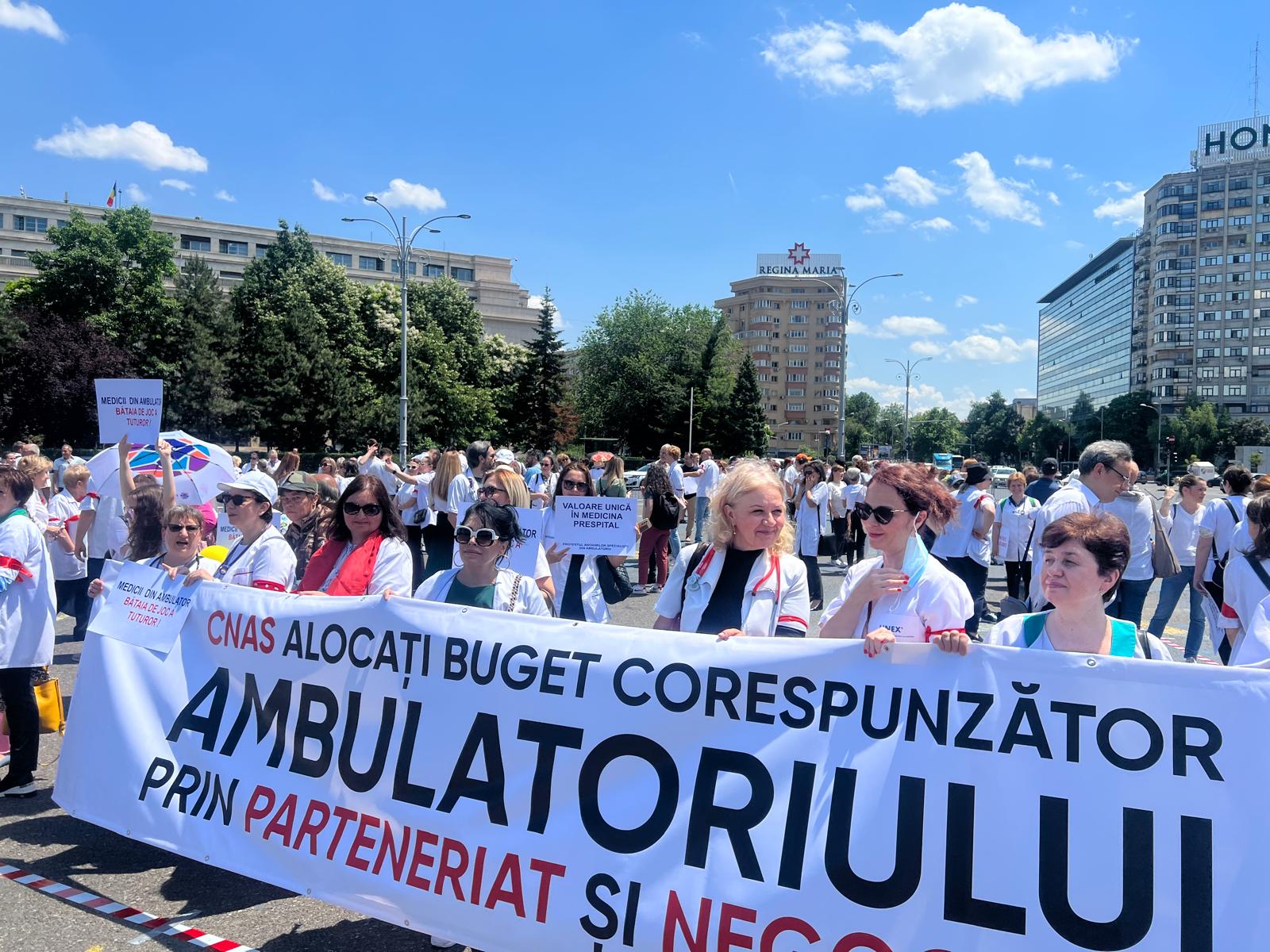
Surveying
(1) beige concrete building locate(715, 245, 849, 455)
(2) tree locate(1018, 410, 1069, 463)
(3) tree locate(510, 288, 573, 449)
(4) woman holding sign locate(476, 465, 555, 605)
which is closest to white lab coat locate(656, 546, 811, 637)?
(4) woman holding sign locate(476, 465, 555, 605)

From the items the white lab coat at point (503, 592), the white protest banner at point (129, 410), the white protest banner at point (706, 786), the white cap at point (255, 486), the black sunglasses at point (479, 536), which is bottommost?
the white protest banner at point (706, 786)

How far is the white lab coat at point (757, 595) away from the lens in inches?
136

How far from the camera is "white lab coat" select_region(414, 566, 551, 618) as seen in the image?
3.96 meters

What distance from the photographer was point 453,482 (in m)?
8.95

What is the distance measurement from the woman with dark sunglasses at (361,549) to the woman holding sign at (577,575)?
5.76ft

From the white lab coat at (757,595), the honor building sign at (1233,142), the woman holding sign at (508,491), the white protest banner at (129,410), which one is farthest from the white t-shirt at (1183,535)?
the honor building sign at (1233,142)

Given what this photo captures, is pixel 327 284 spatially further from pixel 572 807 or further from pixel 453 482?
pixel 572 807

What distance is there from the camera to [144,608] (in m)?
Answer: 4.20

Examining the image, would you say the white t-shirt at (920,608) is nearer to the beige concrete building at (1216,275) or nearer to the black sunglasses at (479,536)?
the black sunglasses at (479,536)

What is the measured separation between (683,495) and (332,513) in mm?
11791

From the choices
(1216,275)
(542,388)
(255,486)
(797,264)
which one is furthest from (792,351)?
(255,486)

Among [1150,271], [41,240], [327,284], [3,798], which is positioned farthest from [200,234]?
[1150,271]

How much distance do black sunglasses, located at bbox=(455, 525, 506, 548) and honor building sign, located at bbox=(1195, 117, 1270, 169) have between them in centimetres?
14949

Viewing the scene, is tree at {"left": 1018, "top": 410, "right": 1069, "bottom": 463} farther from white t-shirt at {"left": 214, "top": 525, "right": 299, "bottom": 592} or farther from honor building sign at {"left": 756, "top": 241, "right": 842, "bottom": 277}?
white t-shirt at {"left": 214, "top": 525, "right": 299, "bottom": 592}
